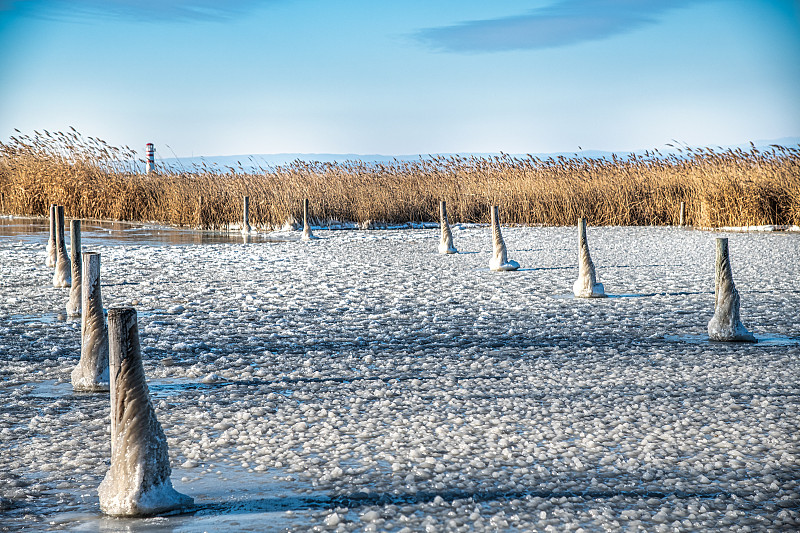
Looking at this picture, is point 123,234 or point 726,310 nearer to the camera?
point 726,310

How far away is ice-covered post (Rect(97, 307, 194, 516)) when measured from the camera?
3625mm

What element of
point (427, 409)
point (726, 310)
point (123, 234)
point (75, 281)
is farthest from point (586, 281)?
point (123, 234)

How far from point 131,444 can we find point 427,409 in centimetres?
→ 217

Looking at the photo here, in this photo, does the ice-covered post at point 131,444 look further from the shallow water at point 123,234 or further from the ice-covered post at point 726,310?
the shallow water at point 123,234

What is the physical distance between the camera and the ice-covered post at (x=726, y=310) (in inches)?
290

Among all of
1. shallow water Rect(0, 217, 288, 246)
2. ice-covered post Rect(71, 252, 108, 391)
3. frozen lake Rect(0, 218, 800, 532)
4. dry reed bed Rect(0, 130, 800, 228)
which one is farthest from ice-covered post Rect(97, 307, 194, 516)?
dry reed bed Rect(0, 130, 800, 228)

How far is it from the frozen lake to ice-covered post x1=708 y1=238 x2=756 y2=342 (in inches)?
6.0

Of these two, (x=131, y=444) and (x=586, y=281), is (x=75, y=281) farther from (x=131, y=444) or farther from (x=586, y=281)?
(x=586, y=281)

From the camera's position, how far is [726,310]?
291 inches

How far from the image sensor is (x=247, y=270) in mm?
13797

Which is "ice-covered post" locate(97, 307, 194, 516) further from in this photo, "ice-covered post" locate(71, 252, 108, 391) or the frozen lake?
"ice-covered post" locate(71, 252, 108, 391)

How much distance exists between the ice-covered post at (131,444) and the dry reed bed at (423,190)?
22.2 metres

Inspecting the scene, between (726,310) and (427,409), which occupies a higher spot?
(726,310)

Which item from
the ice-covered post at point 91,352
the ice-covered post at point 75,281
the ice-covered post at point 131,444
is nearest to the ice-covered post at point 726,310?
the ice-covered post at point 91,352
